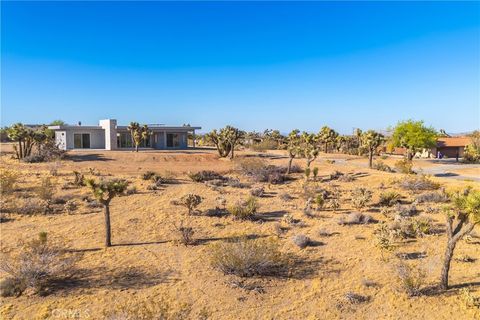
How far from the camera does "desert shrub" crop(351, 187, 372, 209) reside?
64.8 feet

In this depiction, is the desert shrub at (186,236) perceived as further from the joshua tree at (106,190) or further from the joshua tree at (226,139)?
the joshua tree at (226,139)

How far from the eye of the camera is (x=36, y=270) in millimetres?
11008

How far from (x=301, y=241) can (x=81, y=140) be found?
37.3 metres

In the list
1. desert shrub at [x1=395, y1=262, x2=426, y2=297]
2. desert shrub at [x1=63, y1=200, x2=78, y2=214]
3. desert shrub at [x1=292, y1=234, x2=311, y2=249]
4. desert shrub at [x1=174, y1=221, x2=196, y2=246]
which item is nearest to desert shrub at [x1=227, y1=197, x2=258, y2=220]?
desert shrub at [x1=174, y1=221, x2=196, y2=246]

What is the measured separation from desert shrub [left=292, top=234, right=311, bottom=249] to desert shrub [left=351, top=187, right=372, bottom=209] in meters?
6.07

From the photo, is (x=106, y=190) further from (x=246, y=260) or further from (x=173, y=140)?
(x=173, y=140)

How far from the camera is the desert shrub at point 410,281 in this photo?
10672 millimetres

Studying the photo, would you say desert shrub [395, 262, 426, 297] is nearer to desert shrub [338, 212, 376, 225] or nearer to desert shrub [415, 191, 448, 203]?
desert shrub [338, 212, 376, 225]

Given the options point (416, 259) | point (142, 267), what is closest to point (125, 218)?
point (142, 267)

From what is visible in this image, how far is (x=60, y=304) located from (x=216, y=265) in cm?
503

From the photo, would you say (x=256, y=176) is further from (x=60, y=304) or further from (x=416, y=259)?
(x=60, y=304)

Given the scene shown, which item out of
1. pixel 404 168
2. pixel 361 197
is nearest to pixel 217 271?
pixel 361 197

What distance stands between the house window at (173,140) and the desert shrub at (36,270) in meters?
36.0

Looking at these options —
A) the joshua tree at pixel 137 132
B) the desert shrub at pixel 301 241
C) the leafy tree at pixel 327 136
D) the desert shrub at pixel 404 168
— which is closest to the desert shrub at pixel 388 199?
the desert shrub at pixel 301 241
